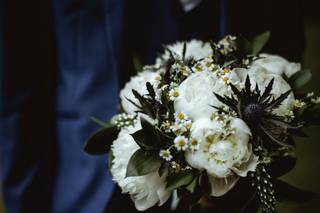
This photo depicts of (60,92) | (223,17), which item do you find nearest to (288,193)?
(223,17)

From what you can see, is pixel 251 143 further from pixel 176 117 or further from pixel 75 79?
pixel 75 79

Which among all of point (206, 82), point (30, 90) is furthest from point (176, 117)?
point (30, 90)

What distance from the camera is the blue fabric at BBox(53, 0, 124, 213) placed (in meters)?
0.94

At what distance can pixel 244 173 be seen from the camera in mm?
530

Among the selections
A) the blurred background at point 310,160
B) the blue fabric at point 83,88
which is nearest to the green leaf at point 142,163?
the blue fabric at point 83,88

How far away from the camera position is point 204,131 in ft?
1.70

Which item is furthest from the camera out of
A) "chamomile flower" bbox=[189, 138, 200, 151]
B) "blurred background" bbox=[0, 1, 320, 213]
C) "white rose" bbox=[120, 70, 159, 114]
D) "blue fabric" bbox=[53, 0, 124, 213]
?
"blurred background" bbox=[0, 1, 320, 213]

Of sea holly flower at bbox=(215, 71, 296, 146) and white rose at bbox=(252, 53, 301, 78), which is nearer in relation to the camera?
sea holly flower at bbox=(215, 71, 296, 146)

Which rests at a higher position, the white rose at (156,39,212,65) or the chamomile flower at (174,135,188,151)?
the white rose at (156,39,212,65)

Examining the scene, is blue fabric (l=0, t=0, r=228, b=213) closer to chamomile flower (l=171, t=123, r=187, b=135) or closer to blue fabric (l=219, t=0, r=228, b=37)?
blue fabric (l=219, t=0, r=228, b=37)

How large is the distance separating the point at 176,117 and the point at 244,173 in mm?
133

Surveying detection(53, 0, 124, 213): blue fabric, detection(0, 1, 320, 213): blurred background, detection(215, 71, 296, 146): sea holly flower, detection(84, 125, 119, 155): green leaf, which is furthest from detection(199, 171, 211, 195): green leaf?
detection(0, 1, 320, 213): blurred background

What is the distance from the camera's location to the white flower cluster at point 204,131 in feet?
1.71

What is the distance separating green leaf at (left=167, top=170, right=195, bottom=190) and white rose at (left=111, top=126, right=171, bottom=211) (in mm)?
26
